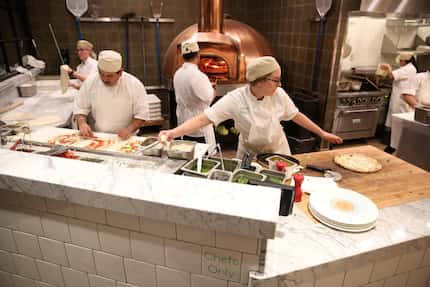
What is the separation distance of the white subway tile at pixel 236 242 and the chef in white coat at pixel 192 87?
2273 millimetres

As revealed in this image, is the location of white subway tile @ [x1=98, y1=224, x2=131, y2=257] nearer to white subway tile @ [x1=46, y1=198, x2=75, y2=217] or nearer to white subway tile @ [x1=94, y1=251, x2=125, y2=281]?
white subway tile @ [x1=94, y1=251, x2=125, y2=281]

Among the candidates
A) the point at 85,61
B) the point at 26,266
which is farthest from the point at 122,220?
the point at 85,61

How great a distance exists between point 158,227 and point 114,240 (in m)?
0.25

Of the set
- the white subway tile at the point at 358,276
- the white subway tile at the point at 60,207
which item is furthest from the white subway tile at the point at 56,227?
the white subway tile at the point at 358,276

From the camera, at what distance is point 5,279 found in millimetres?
1688

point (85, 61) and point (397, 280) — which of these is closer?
point (397, 280)

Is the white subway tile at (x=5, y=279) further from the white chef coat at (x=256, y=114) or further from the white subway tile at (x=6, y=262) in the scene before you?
the white chef coat at (x=256, y=114)

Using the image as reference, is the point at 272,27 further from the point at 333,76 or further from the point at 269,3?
the point at 333,76

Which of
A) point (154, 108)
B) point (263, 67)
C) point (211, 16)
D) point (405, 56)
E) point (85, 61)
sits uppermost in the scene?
point (211, 16)

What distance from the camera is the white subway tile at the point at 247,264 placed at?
3.91 ft

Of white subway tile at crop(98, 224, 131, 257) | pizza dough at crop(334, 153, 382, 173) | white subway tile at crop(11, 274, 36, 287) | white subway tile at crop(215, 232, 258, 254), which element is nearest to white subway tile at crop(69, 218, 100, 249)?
white subway tile at crop(98, 224, 131, 257)

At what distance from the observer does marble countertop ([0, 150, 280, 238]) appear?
1.09m

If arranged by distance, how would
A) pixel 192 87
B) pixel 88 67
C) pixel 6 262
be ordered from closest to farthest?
pixel 6 262 < pixel 192 87 < pixel 88 67

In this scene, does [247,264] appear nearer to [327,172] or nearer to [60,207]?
[60,207]
